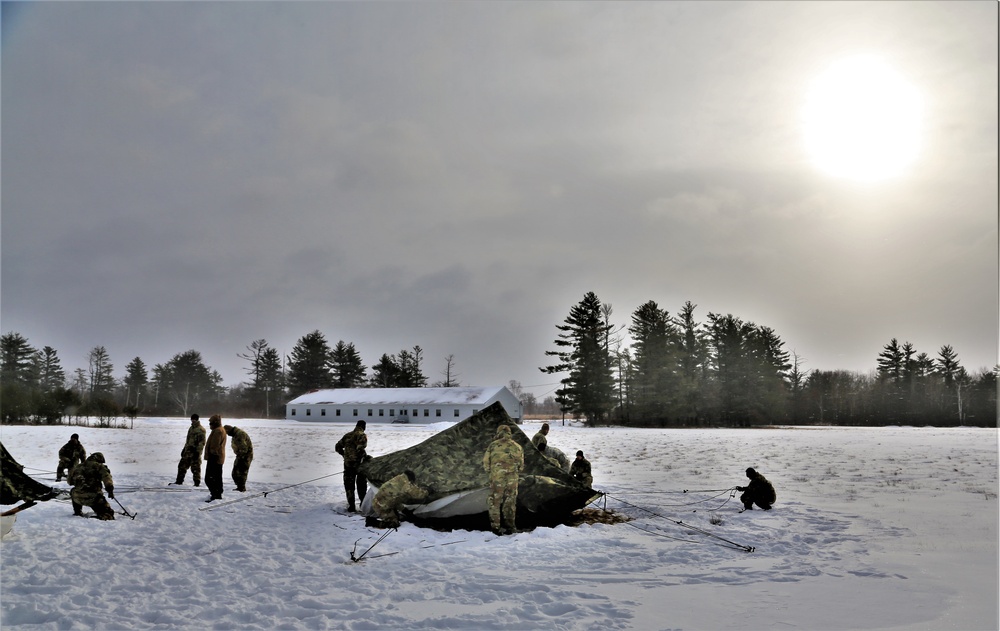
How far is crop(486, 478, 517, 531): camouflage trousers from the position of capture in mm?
10219

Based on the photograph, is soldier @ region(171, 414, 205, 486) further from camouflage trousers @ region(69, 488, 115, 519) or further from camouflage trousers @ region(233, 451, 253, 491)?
camouflage trousers @ region(69, 488, 115, 519)

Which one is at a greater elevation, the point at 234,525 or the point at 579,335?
the point at 579,335

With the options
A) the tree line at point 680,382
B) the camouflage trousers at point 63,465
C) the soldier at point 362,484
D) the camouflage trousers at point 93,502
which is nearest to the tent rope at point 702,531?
the soldier at point 362,484

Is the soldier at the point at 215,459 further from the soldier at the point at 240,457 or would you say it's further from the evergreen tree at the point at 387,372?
the evergreen tree at the point at 387,372

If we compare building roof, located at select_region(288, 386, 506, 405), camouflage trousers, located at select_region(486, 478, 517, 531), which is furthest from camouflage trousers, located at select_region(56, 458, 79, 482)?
building roof, located at select_region(288, 386, 506, 405)

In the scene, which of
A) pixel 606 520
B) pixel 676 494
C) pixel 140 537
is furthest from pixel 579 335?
pixel 140 537

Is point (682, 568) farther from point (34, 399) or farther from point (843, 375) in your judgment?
point (843, 375)

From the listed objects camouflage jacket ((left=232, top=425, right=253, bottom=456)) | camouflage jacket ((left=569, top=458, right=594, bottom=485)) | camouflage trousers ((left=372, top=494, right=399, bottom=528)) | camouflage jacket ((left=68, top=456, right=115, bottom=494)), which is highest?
camouflage jacket ((left=232, top=425, right=253, bottom=456))

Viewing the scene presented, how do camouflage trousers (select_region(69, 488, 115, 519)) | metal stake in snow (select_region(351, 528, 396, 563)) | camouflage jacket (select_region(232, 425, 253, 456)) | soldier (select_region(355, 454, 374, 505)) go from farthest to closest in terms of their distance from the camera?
1. camouflage jacket (select_region(232, 425, 253, 456))
2. soldier (select_region(355, 454, 374, 505))
3. camouflage trousers (select_region(69, 488, 115, 519))
4. metal stake in snow (select_region(351, 528, 396, 563))

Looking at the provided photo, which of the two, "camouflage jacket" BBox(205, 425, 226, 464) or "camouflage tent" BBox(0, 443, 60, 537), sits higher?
"camouflage jacket" BBox(205, 425, 226, 464)

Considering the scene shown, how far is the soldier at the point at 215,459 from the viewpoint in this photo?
13.1 metres

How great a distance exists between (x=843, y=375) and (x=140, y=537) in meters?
94.6

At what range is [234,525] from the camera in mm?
10570

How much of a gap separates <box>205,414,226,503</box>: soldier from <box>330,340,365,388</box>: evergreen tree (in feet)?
222
